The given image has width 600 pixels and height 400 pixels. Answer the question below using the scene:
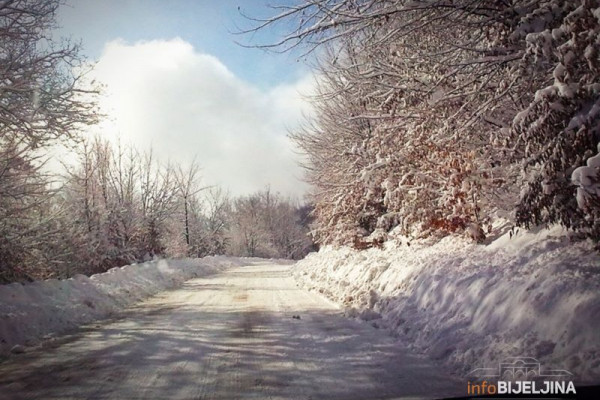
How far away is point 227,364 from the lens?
471 cm

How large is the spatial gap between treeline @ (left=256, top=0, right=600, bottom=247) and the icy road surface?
2590 mm

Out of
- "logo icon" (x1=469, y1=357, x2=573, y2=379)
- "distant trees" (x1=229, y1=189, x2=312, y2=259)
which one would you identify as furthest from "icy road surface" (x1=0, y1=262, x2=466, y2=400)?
"distant trees" (x1=229, y1=189, x2=312, y2=259)

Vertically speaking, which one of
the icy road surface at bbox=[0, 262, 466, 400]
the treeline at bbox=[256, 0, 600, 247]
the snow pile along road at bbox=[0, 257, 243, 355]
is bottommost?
the icy road surface at bbox=[0, 262, 466, 400]

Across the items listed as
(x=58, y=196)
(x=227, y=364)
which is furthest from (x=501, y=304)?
(x=58, y=196)

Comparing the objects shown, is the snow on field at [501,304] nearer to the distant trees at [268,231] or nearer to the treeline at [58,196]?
the treeline at [58,196]

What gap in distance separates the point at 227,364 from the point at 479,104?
6.20 meters

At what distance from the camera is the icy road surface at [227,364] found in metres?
3.82

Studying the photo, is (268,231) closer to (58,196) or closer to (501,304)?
(58,196)

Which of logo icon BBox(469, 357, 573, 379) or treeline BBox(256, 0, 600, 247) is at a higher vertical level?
treeline BBox(256, 0, 600, 247)

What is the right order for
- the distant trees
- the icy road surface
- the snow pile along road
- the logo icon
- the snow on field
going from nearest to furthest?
the logo icon < the snow on field < the icy road surface < the snow pile along road < the distant trees

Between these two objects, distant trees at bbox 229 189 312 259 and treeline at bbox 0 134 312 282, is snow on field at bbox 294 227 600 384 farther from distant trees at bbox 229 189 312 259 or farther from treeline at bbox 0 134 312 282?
distant trees at bbox 229 189 312 259

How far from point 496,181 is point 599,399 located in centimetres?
571

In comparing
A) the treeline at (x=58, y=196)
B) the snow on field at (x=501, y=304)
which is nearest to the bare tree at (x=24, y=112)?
the treeline at (x=58, y=196)

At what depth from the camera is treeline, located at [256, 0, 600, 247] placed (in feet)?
13.6
